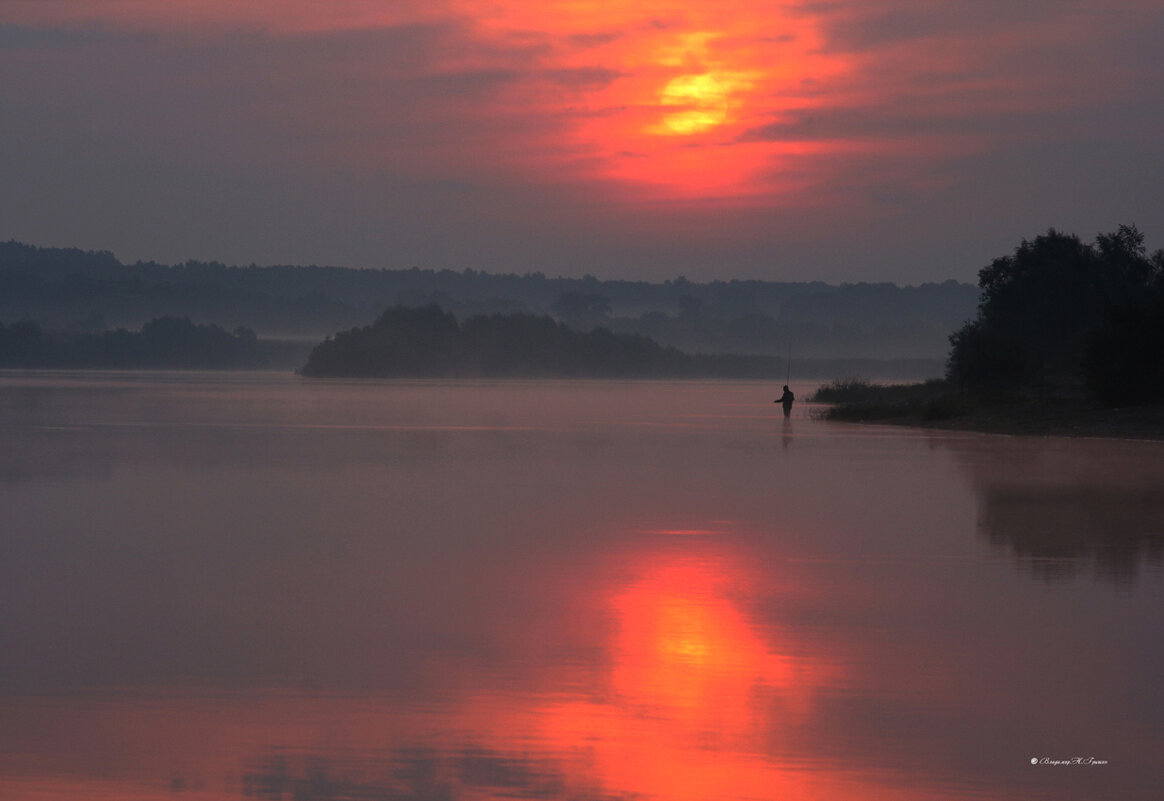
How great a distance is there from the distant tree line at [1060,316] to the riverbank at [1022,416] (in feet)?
5.17

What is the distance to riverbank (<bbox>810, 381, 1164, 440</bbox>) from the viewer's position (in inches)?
2041

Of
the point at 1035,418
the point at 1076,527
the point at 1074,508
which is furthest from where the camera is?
the point at 1035,418

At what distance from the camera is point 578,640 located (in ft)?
44.5

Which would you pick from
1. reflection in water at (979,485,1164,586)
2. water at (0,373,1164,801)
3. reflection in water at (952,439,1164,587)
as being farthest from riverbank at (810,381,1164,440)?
reflection in water at (979,485,1164,586)

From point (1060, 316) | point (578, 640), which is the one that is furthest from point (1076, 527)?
point (1060, 316)

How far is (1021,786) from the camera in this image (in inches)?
358

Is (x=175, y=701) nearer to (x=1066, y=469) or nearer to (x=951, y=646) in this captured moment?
(x=951, y=646)

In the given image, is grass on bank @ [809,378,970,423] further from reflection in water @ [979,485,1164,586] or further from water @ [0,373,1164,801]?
reflection in water @ [979,485,1164,586]

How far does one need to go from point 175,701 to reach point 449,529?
11.5m

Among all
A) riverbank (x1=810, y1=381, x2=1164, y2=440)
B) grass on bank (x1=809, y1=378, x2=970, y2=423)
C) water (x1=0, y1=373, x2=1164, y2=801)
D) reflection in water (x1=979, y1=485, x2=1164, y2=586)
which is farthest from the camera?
grass on bank (x1=809, y1=378, x2=970, y2=423)

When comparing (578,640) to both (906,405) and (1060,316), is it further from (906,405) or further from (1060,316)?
(1060,316)

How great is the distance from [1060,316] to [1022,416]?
104ft

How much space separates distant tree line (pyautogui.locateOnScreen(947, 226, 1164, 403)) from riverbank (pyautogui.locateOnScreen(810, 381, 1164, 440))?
158 cm

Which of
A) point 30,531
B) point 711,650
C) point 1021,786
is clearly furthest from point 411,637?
point 30,531
